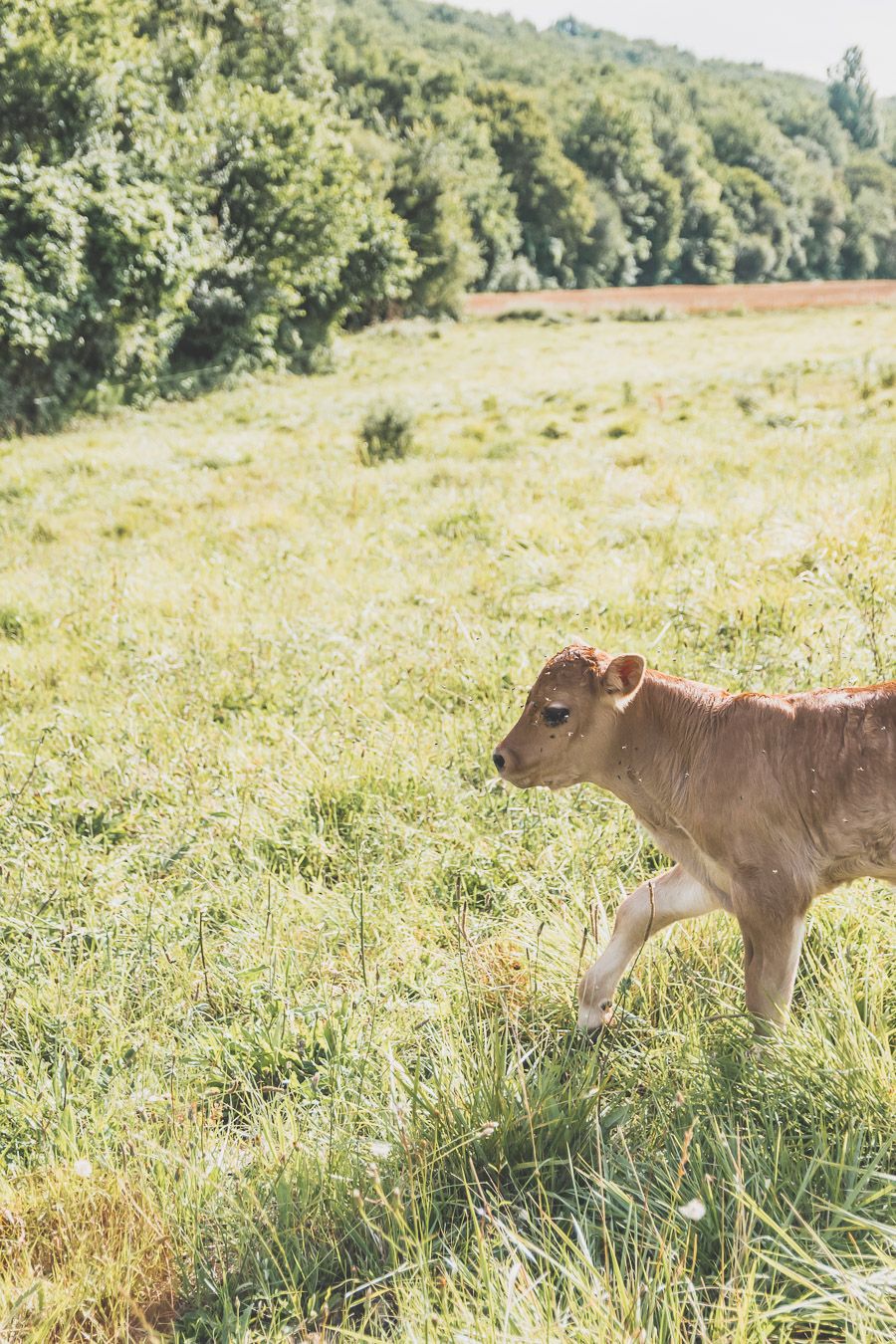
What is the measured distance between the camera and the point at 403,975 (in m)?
3.29

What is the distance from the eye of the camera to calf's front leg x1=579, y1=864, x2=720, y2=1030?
2.95 meters

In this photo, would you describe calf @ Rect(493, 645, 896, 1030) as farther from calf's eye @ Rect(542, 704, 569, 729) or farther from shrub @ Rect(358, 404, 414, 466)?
shrub @ Rect(358, 404, 414, 466)

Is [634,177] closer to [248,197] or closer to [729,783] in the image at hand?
[248,197]

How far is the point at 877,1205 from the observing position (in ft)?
7.26

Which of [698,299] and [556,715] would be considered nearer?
[556,715]

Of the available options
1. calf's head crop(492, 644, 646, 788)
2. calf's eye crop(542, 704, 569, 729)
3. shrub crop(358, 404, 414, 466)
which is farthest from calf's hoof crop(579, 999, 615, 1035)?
shrub crop(358, 404, 414, 466)

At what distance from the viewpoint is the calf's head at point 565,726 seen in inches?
122

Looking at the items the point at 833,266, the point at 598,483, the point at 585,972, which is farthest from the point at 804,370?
the point at 833,266

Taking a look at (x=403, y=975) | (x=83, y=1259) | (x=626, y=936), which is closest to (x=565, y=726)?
→ (x=626, y=936)

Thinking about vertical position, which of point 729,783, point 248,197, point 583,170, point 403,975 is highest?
point 583,170

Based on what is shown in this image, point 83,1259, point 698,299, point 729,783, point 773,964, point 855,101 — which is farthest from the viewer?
point 855,101

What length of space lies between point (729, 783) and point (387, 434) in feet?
38.0

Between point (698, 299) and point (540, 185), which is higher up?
point (540, 185)

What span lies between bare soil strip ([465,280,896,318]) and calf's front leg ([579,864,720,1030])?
41.8m
